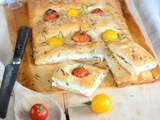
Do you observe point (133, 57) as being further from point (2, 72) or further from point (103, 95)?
point (2, 72)

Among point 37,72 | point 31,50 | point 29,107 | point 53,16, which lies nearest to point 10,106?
point 29,107

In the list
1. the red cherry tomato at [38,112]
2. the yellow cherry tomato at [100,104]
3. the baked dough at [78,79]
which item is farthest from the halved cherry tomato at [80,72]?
the red cherry tomato at [38,112]

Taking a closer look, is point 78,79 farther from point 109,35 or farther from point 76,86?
point 109,35

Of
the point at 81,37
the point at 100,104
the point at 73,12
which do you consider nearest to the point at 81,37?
the point at 81,37

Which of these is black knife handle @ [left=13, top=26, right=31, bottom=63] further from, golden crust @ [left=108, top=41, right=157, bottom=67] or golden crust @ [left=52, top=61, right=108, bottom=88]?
golden crust @ [left=108, top=41, right=157, bottom=67]

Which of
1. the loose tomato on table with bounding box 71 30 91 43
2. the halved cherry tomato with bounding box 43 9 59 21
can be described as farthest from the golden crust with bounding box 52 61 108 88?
the halved cherry tomato with bounding box 43 9 59 21
